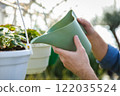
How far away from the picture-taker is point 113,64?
931 millimetres

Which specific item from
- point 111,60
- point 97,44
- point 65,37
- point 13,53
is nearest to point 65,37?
point 65,37

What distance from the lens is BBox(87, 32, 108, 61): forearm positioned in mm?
784

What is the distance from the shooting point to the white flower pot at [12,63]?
1.04 feet

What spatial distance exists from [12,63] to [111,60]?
0.67m

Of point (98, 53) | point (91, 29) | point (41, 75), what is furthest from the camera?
point (41, 75)

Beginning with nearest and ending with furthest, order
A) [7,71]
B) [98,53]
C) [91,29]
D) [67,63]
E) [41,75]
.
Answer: [7,71] → [67,63] → [91,29] → [98,53] → [41,75]

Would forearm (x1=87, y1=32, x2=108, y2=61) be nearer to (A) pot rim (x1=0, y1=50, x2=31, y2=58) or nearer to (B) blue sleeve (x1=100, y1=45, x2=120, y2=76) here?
(B) blue sleeve (x1=100, y1=45, x2=120, y2=76)

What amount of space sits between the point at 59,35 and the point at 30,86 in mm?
135

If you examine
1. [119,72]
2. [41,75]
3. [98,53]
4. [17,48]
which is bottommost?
[41,75]

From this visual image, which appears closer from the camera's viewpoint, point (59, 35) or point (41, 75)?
point (59, 35)

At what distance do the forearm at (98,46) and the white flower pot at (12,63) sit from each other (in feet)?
1.56

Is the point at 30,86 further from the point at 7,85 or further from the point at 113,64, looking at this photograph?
the point at 113,64

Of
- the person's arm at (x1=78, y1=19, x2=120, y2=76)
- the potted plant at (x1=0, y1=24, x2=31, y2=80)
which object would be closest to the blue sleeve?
the person's arm at (x1=78, y1=19, x2=120, y2=76)

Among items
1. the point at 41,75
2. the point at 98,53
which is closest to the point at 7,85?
the point at 98,53
